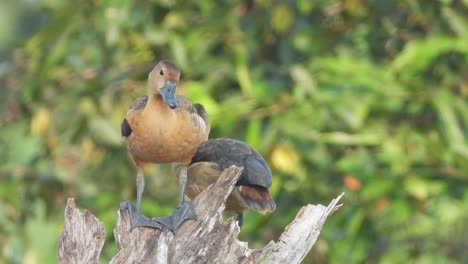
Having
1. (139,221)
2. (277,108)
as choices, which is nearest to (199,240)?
(139,221)

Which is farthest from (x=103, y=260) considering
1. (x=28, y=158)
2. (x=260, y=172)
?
(x=260, y=172)

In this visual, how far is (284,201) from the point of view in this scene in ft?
32.7

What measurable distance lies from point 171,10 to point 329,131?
63.7 inches

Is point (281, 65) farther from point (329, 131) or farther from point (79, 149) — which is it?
point (79, 149)

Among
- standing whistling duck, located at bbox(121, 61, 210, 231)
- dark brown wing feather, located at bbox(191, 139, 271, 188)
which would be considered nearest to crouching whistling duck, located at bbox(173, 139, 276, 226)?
dark brown wing feather, located at bbox(191, 139, 271, 188)

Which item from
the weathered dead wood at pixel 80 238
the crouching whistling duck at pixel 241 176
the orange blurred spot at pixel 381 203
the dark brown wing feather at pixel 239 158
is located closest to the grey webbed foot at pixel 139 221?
the weathered dead wood at pixel 80 238

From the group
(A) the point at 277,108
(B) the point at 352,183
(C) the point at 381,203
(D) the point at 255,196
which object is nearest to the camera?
(D) the point at 255,196

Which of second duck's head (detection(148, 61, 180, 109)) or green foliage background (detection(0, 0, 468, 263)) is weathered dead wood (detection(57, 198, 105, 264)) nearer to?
second duck's head (detection(148, 61, 180, 109))

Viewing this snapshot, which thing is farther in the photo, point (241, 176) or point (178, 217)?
point (241, 176)

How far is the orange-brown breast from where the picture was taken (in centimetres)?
500

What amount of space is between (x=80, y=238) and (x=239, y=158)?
1356mm

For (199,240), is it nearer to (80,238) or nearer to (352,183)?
(80,238)

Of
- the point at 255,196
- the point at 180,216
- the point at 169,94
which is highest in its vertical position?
the point at 169,94

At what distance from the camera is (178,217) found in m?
4.96
